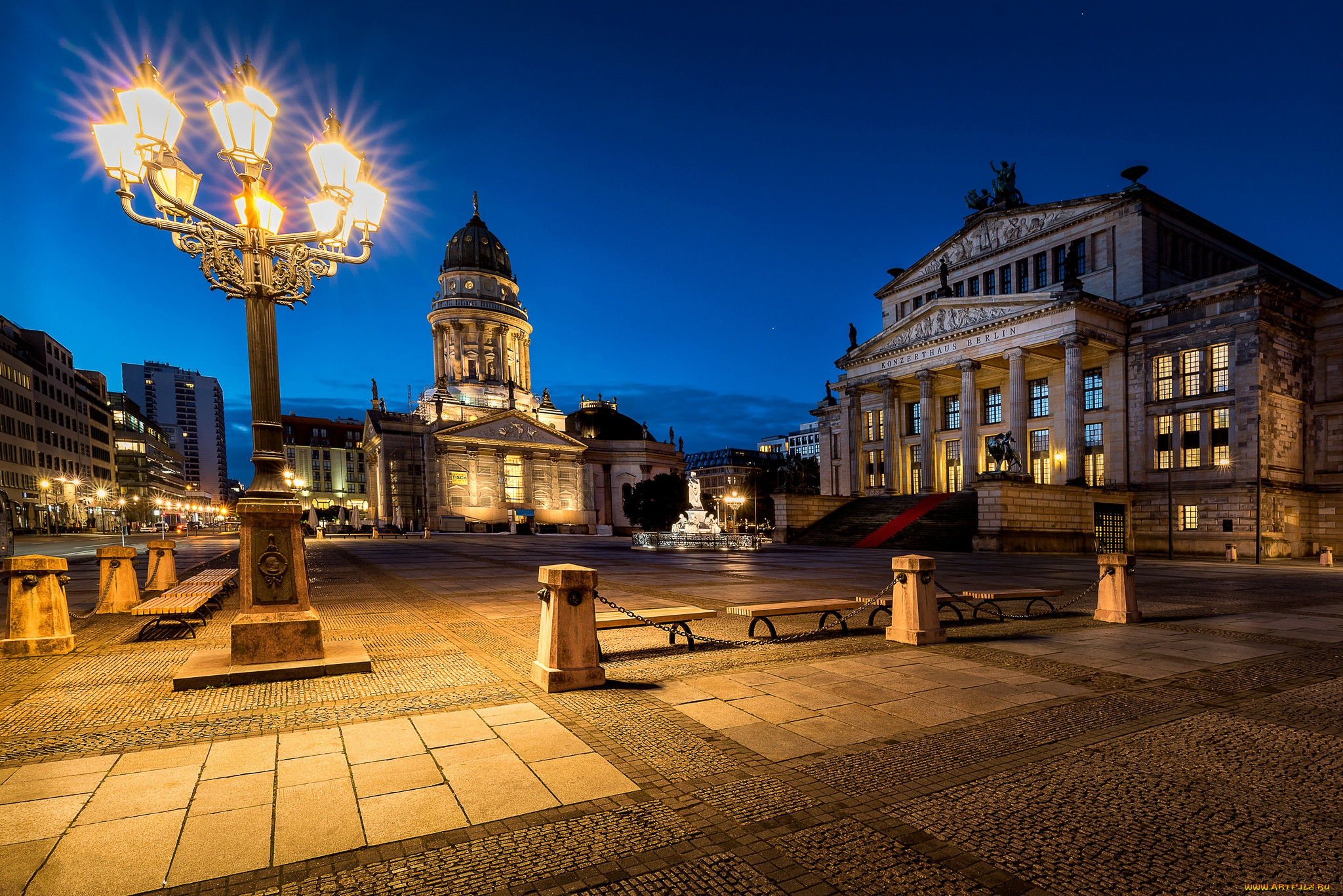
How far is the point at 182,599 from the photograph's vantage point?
1039cm

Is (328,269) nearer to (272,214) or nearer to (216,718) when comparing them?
(272,214)

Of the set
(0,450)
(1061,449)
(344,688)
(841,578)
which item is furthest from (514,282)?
(344,688)

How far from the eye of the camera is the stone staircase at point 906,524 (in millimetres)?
35844

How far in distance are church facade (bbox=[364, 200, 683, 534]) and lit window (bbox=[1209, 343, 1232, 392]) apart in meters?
61.8

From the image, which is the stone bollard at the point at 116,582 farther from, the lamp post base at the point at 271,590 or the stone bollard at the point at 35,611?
the lamp post base at the point at 271,590

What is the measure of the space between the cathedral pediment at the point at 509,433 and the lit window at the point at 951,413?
51708 mm

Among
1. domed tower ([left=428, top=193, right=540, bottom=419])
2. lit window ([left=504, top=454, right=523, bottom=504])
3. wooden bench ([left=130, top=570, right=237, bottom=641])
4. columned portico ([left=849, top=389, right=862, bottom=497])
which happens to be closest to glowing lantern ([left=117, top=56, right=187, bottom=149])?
wooden bench ([left=130, top=570, right=237, bottom=641])

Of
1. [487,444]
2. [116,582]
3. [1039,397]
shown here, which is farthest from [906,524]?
[487,444]

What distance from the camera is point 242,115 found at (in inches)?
304

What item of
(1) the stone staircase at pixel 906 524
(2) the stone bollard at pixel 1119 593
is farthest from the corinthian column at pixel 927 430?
(2) the stone bollard at pixel 1119 593

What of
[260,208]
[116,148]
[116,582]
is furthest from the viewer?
[116,582]

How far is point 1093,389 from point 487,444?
64.9 metres

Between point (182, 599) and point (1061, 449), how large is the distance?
154ft

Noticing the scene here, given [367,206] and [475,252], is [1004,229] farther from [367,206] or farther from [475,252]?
[475,252]
